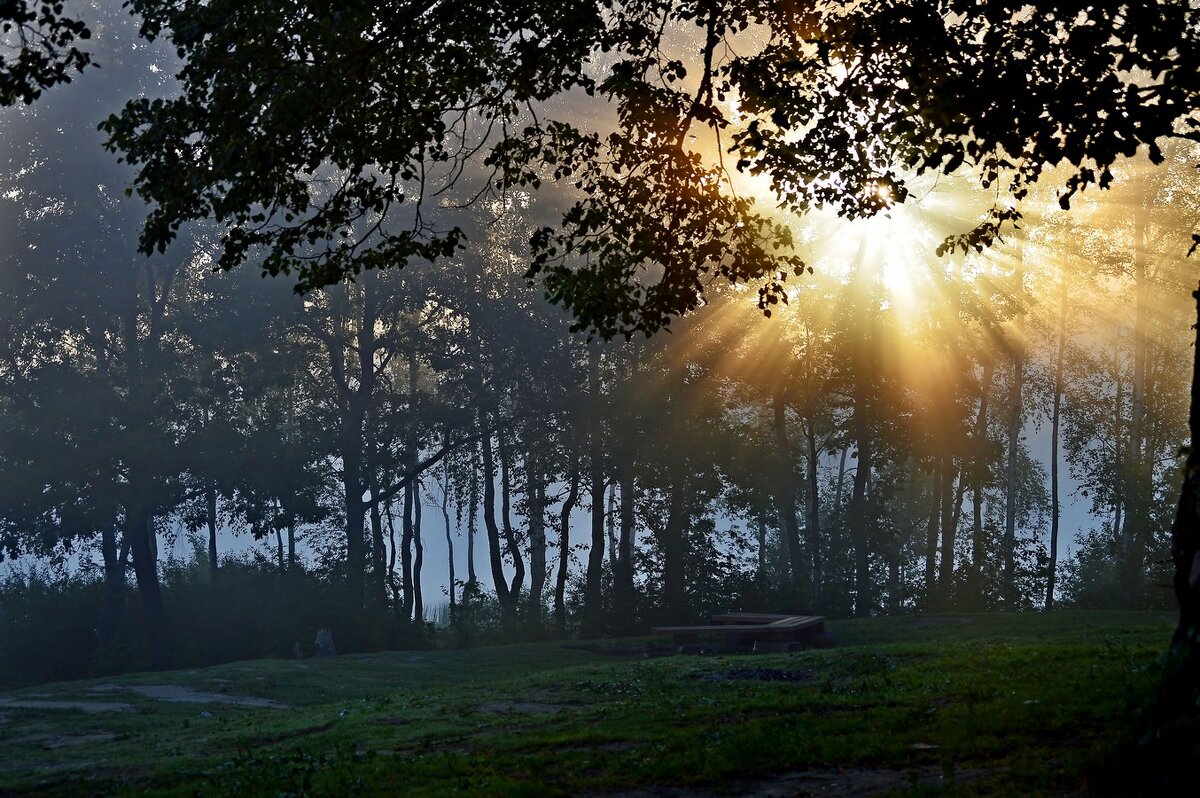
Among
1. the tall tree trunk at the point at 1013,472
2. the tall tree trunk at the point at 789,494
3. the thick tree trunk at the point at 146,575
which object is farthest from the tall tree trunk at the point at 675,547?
the thick tree trunk at the point at 146,575

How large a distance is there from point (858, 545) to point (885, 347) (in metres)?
7.85

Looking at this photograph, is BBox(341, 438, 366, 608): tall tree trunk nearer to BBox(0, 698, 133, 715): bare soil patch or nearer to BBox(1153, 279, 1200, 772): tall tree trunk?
BBox(0, 698, 133, 715): bare soil patch

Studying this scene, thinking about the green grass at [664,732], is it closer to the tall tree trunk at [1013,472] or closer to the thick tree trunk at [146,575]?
the tall tree trunk at [1013,472]

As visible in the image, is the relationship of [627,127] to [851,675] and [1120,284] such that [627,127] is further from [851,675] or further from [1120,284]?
[1120,284]

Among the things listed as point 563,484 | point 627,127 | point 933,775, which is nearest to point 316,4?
point 627,127

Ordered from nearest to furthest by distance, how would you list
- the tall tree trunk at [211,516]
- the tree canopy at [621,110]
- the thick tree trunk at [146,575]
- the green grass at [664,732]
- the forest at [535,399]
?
the green grass at [664,732] < the tree canopy at [621,110] < the forest at [535,399] < the thick tree trunk at [146,575] < the tall tree trunk at [211,516]

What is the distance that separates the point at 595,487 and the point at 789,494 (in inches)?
319

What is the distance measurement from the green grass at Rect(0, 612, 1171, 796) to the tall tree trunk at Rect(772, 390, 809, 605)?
20355mm

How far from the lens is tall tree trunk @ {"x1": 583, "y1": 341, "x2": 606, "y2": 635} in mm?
46125

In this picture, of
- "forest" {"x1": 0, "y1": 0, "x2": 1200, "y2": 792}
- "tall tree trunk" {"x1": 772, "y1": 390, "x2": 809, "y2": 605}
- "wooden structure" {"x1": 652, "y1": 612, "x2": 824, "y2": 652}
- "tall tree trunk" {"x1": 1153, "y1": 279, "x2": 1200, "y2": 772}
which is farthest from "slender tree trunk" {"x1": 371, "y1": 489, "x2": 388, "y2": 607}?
"tall tree trunk" {"x1": 1153, "y1": 279, "x2": 1200, "y2": 772}

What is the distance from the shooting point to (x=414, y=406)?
5203cm

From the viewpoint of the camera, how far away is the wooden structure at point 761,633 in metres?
32.0

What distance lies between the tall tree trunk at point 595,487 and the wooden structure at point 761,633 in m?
10.8

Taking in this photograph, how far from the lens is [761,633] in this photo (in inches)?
1271
